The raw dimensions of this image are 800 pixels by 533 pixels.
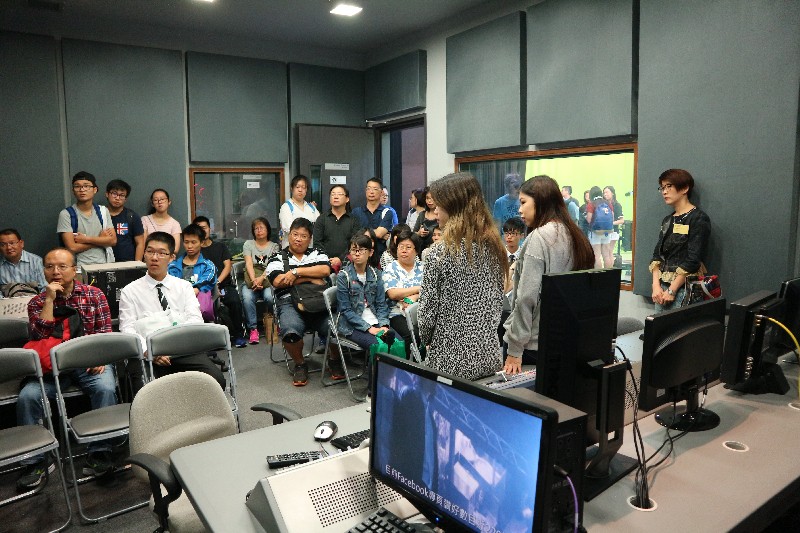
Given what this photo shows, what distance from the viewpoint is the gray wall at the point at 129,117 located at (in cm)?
614

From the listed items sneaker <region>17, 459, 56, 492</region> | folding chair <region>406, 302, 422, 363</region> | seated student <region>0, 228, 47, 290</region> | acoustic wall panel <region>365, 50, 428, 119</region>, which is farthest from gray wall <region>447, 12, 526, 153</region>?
sneaker <region>17, 459, 56, 492</region>

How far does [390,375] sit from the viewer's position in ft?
4.86

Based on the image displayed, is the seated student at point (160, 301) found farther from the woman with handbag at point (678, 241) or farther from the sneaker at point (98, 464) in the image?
the woman with handbag at point (678, 241)

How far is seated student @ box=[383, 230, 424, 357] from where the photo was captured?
4602mm

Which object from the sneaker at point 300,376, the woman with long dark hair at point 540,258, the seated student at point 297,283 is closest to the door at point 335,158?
the seated student at point 297,283

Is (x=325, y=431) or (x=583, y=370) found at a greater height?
(x=583, y=370)

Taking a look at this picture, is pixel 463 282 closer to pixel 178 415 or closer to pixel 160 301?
pixel 178 415

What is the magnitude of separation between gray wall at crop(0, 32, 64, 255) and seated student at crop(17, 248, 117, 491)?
119 inches

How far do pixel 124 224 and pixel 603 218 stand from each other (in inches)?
193

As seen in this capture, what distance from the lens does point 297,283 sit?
505 cm

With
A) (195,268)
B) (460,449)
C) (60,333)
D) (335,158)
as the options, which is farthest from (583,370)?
(335,158)

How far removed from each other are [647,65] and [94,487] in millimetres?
4616

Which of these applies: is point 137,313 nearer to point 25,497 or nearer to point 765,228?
point 25,497

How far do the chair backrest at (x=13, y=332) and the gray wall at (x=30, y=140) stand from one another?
8.83ft
